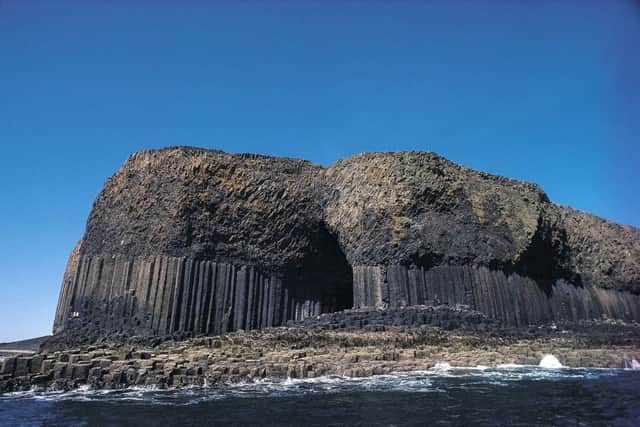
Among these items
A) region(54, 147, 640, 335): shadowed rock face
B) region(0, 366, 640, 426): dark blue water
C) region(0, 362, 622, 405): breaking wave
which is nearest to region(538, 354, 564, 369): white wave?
region(0, 362, 622, 405): breaking wave

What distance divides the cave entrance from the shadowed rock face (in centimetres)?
10

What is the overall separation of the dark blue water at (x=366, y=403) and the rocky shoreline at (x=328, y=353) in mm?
900

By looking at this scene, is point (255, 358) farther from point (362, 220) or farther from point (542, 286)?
point (542, 286)

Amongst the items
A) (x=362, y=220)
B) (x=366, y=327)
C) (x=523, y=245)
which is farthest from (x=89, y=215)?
(x=523, y=245)

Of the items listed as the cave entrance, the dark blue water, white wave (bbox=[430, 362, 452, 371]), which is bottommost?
the dark blue water

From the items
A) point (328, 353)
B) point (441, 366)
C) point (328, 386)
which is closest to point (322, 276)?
point (328, 353)

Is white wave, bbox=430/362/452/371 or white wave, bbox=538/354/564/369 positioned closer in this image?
white wave, bbox=430/362/452/371

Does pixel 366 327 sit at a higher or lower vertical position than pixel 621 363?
higher

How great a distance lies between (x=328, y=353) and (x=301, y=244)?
16.0 m

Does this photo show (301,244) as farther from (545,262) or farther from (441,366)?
(441,366)

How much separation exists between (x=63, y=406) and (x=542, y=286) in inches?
1170

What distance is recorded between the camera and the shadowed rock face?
28.2 metres

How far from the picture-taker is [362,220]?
102 ft

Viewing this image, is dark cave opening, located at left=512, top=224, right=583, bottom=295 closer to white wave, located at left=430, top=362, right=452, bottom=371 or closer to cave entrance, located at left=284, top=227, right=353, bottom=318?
cave entrance, located at left=284, top=227, right=353, bottom=318
